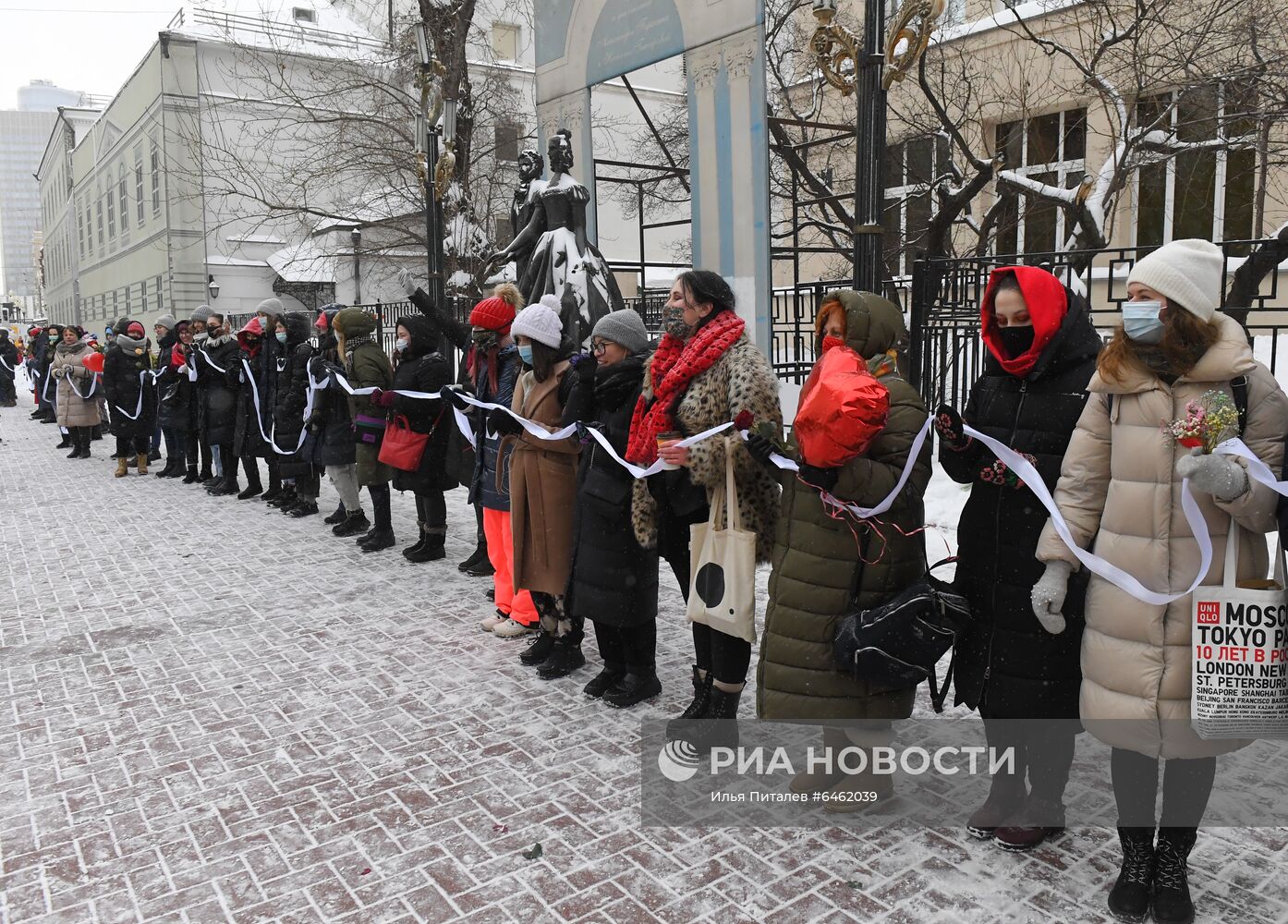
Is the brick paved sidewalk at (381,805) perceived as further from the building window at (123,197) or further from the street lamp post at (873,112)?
the building window at (123,197)

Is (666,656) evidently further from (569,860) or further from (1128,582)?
(1128,582)

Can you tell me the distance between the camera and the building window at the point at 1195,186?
12.9 metres

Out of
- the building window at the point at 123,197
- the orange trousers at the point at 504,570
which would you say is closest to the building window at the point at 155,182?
the building window at the point at 123,197

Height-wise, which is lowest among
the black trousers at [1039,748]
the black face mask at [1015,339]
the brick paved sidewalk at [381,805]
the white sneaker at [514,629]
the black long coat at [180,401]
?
the brick paved sidewalk at [381,805]

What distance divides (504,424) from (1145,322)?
3326 mm

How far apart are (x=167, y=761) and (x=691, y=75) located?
7353mm

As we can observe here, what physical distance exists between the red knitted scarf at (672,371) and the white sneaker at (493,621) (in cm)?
215

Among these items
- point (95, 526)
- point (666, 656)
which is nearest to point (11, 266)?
point (95, 526)

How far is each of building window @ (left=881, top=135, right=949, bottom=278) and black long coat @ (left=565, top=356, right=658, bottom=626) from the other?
10.6m

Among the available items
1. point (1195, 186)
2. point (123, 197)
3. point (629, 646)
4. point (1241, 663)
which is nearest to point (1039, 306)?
point (1241, 663)

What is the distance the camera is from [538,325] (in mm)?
5113

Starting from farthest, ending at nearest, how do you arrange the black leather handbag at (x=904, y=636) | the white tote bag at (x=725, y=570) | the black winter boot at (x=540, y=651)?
1. the black winter boot at (x=540, y=651)
2. the white tote bag at (x=725, y=570)
3. the black leather handbag at (x=904, y=636)

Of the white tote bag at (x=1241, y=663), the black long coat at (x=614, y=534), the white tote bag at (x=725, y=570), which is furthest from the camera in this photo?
the black long coat at (x=614, y=534)

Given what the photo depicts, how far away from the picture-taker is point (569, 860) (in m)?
3.36
